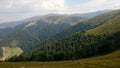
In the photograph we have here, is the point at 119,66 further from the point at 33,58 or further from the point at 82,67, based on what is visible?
the point at 33,58

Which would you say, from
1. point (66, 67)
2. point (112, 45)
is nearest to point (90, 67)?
point (66, 67)

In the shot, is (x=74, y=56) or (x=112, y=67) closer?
(x=112, y=67)

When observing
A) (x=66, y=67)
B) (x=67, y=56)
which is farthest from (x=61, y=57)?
(x=66, y=67)

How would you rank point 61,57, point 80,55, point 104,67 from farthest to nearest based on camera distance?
point 80,55 → point 61,57 → point 104,67

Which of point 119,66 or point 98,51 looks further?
point 98,51

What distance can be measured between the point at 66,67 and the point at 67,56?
97.2m

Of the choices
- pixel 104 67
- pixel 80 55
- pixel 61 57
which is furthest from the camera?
pixel 80 55

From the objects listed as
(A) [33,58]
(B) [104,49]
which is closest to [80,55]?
(B) [104,49]

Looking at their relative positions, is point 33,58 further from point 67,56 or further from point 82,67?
point 82,67

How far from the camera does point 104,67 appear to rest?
49.0m

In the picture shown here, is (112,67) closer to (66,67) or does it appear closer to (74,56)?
(66,67)

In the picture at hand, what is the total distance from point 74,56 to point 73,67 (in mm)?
101551

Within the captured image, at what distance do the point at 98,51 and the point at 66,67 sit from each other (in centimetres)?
10521

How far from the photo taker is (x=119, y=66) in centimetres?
4972
